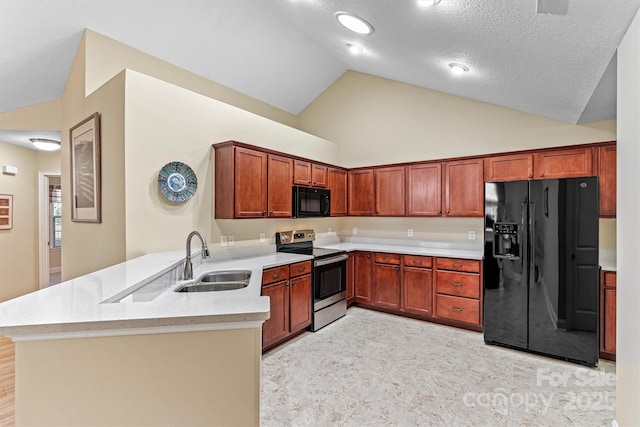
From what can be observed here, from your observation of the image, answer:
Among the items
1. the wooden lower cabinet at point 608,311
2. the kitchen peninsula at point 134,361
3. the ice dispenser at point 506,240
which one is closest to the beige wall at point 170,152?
the kitchen peninsula at point 134,361

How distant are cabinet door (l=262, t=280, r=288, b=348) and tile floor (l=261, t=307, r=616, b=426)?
6.7 inches

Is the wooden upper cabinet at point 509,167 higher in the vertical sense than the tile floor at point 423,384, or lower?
higher

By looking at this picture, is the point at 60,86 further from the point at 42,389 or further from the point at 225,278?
the point at 42,389

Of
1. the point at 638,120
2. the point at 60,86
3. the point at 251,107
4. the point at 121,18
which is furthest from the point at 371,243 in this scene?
the point at 60,86

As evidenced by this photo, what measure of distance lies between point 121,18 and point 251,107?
2.00 meters

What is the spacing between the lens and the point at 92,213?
323cm

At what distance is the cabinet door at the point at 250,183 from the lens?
3.31 m

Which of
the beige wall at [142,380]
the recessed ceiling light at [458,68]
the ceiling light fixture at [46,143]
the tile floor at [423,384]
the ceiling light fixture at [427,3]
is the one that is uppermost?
the recessed ceiling light at [458,68]

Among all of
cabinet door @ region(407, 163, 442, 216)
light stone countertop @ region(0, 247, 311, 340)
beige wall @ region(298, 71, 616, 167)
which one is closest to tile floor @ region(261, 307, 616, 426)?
light stone countertop @ region(0, 247, 311, 340)

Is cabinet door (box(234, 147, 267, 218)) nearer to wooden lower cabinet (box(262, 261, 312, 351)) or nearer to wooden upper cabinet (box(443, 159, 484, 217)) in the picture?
wooden lower cabinet (box(262, 261, 312, 351))

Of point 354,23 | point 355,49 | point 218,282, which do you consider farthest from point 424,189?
point 218,282

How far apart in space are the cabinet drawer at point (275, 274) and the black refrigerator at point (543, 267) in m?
2.20

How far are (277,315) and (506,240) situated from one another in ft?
8.35

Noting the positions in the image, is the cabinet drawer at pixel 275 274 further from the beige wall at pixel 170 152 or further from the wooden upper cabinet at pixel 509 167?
the wooden upper cabinet at pixel 509 167
